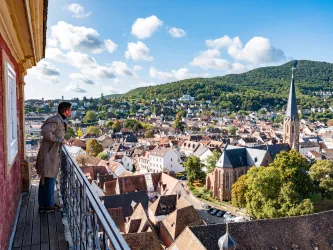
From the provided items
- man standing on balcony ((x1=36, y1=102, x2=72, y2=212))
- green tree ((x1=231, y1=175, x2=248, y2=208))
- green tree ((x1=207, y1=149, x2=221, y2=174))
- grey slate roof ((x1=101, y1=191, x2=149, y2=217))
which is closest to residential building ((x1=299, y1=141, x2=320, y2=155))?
green tree ((x1=207, y1=149, x2=221, y2=174))

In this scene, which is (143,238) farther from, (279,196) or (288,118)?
(288,118)

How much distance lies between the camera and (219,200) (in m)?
35.7

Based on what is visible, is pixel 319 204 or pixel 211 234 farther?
pixel 319 204

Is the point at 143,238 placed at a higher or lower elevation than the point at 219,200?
higher

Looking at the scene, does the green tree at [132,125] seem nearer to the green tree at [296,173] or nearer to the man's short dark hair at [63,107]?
the green tree at [296,173]

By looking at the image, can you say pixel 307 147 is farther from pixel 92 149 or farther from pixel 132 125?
pixel 132 125

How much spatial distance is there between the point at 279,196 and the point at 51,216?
25570 mm

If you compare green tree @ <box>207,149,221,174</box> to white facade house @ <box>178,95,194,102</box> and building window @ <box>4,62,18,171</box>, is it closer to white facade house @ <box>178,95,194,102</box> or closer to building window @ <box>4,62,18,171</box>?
building window @ <box>4,62,18,171</box>

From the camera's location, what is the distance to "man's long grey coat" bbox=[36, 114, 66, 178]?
15.4 feet

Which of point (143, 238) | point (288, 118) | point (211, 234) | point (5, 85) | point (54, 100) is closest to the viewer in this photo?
point (5, 85)

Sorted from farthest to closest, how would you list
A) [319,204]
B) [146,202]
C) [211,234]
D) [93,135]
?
1. [93,135]
2. [319,204]
3. [146,202]
4. [211,234]

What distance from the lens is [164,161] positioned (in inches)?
1884

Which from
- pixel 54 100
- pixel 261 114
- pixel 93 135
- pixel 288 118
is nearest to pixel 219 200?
pixel 288 118

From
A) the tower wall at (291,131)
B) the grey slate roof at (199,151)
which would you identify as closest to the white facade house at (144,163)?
the grey slate roof at (199,151)
